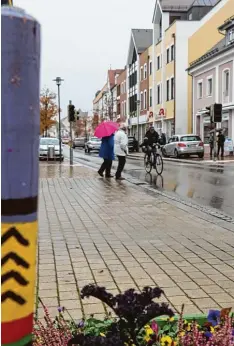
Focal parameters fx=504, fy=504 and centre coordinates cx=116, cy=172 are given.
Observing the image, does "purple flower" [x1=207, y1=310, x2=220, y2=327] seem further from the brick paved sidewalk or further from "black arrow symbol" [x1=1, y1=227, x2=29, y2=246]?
"black arrow symbol" [x1=1, y1=227, x2=29, y2=246]

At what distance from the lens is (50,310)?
12.3 feet

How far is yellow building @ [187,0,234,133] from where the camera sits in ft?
138

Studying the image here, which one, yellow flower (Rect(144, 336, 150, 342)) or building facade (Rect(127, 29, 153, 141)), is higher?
building facade (Rect(127, 29, 153, 141))

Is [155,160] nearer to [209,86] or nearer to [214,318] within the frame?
[214,318]

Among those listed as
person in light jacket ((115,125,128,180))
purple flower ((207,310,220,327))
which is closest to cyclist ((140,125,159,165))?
person in light jacket ((115,125,128,180))

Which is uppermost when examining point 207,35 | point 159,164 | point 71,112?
point 207,35

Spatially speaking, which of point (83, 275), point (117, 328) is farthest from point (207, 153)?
point (117, 328)

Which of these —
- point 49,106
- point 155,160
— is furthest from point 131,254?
point 49,106

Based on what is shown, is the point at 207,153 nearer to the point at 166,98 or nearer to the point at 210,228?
the point at 166,98

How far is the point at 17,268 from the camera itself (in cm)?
126

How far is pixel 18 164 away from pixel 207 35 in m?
44.8

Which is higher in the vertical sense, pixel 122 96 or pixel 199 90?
pixel 122 96

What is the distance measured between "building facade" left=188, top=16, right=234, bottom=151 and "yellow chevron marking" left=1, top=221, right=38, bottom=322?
33.2 metres

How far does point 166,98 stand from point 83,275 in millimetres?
47826
